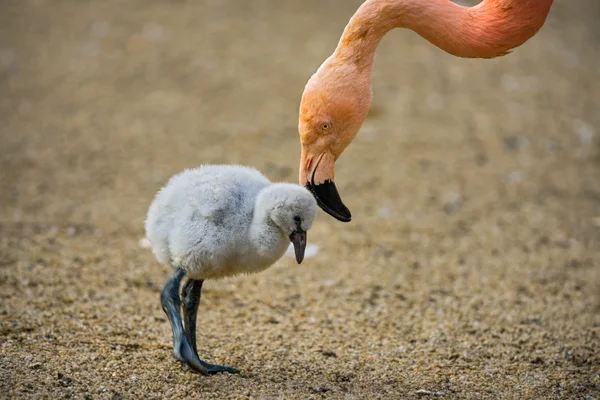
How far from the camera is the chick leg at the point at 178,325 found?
12.5 ft

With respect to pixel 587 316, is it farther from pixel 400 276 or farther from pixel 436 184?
pixel 436 184

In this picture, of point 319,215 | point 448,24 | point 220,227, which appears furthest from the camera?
point 319,215

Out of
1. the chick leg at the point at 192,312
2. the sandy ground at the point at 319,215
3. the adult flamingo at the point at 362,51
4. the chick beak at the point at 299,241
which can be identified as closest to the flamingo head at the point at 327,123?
the adult flamingo at the point at 362,51

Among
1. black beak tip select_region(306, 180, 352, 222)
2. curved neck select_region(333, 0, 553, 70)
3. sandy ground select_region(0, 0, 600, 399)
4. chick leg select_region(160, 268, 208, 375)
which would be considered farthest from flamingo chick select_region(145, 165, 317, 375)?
curved neck select_region(333, 0, 553, 70)

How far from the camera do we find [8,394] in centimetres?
340

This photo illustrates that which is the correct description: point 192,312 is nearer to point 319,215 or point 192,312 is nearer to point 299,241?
point 299,241

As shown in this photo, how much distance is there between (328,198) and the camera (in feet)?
12.6

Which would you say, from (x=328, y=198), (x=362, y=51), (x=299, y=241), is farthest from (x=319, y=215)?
(x=299, y=241)

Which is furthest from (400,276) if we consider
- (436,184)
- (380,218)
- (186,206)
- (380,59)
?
(380,59)

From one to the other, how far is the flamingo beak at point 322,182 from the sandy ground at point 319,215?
932 mm

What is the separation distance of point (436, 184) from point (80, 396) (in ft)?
15.8

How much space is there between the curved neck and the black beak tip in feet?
2.17

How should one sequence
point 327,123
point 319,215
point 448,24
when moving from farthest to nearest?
point 319,215, point 448,24, point 327,123

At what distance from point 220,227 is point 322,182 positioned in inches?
24.1
